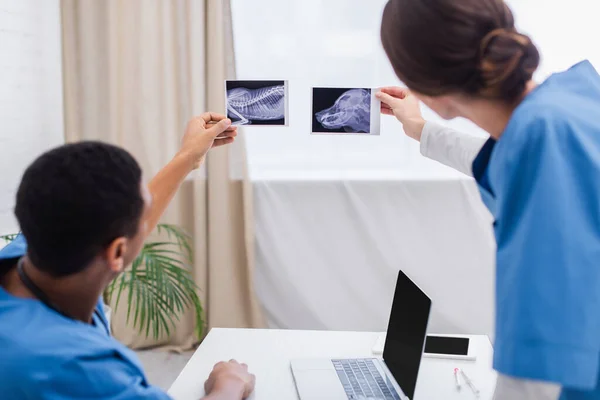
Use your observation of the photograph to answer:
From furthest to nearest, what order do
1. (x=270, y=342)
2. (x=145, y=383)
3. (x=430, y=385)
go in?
(x=270, y=342) → (x=430, y=385) → (x=145, y=383)

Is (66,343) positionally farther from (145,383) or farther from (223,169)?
(223,169)

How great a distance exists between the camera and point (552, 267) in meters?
0.69

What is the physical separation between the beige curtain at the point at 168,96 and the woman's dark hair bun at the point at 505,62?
2.34 meters

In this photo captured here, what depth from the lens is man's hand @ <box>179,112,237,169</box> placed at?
154 centimetres

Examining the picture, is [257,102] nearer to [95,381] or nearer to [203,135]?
[203,135]

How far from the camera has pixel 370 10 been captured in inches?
120

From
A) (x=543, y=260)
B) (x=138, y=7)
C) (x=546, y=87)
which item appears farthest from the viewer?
(x=138, y=7)

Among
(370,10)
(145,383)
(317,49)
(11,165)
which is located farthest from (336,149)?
(145,383)

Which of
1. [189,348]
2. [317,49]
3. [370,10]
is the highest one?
[370,10]

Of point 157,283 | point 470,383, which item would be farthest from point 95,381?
point 157,283

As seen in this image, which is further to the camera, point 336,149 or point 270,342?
point 336,149

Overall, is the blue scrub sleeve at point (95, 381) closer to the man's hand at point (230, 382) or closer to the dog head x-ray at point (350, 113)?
the man's hand at point (230, 382)

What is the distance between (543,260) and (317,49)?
99.7 inches

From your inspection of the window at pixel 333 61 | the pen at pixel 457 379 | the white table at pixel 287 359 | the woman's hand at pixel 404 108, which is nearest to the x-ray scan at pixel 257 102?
the woman's hand at pixel 404 108
